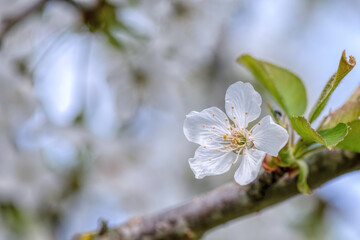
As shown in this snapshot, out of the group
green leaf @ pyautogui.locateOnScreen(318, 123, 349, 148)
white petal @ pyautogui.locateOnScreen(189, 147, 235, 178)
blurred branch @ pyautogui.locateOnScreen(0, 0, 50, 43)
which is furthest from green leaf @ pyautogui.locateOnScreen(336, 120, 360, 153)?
blurred branch @ pyautogui.locateOnScreen(0, 0, 50, 43)

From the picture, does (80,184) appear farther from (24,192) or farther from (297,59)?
(297,59)

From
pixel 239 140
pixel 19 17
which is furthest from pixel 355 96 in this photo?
pixel 19 17

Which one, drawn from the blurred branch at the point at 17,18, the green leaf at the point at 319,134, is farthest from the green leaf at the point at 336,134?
the blurred branch at the point at 17,18

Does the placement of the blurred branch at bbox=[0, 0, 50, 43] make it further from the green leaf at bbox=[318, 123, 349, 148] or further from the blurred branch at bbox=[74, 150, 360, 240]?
the green leaf at bbox=[318, 123, 349, 148]

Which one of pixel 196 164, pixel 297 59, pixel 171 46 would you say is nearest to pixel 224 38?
pixel 297 59

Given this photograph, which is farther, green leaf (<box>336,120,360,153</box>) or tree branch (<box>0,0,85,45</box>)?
tree branch (<box>0,0,85,45</box>)

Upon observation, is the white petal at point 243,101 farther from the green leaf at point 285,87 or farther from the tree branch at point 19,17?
the tree branch at point 19,17
